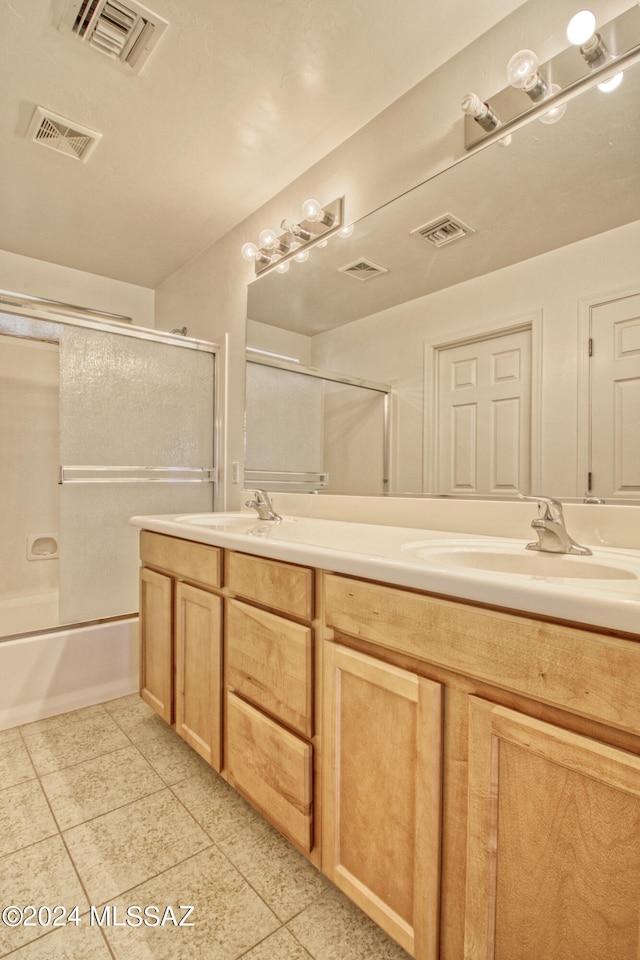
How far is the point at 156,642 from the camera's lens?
66.4 inches

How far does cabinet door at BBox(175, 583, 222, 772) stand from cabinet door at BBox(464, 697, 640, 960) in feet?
2.65

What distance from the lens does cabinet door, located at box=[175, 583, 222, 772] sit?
1.33m

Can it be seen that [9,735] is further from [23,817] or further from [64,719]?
[23,817]

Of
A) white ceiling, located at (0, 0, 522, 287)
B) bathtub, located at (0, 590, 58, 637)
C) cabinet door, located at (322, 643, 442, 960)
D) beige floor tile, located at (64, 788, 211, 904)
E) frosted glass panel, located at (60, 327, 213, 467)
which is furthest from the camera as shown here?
bathtub, located at (0, 590, 58, 637)

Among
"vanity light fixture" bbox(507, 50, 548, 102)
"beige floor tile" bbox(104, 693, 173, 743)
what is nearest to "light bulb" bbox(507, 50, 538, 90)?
"vanity light fixture" bbox(507, 50, 548, 102)

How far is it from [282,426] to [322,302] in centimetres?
54

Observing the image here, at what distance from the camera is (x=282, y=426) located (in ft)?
6.85

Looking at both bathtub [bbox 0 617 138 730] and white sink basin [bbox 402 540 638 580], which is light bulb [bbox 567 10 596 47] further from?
bathtub [bbox 0 617 138 730]

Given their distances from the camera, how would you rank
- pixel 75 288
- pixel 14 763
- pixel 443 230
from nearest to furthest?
pixel 443 230 → pixel 14 763 → pixel 75 288

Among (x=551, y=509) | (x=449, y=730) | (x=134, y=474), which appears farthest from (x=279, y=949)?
(x=134, y=474)

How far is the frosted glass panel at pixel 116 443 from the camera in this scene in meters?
2.01

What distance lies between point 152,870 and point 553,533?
1222 millimetres

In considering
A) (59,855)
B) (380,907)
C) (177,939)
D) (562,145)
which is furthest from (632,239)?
(59,855)

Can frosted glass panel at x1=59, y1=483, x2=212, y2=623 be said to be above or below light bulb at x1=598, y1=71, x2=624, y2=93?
below
